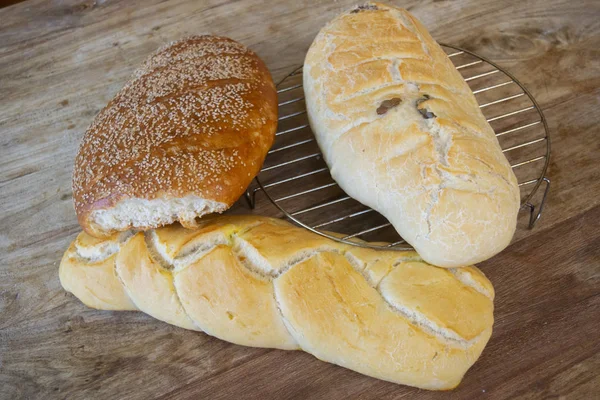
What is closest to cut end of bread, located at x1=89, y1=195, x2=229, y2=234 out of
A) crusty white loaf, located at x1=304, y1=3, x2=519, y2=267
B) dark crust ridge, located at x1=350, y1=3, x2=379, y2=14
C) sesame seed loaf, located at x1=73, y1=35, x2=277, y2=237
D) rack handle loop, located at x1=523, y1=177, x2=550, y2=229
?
sesame seed loaf, located at x1=73, y1=35, x2=277, y2=237

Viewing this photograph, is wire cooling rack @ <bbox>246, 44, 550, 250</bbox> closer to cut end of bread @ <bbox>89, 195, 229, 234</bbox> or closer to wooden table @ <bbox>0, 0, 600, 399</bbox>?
wooden table @ <bbox>0, 0, 600, 399</bbox>

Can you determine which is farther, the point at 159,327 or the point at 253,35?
the point at 253,35

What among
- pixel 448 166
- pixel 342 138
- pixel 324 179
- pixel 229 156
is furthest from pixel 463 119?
pixel 229 156

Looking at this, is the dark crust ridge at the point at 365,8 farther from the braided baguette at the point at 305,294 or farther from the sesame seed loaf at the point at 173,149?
the braided baguette at the point at 305,294

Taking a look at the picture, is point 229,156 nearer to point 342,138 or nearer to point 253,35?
point 342,138

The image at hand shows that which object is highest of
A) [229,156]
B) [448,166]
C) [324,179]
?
[229,156]

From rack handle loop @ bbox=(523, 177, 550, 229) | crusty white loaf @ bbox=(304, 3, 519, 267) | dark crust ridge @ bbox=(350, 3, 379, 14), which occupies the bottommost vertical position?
rack handle loop @ bbox=(523, 177, 550, 229)
